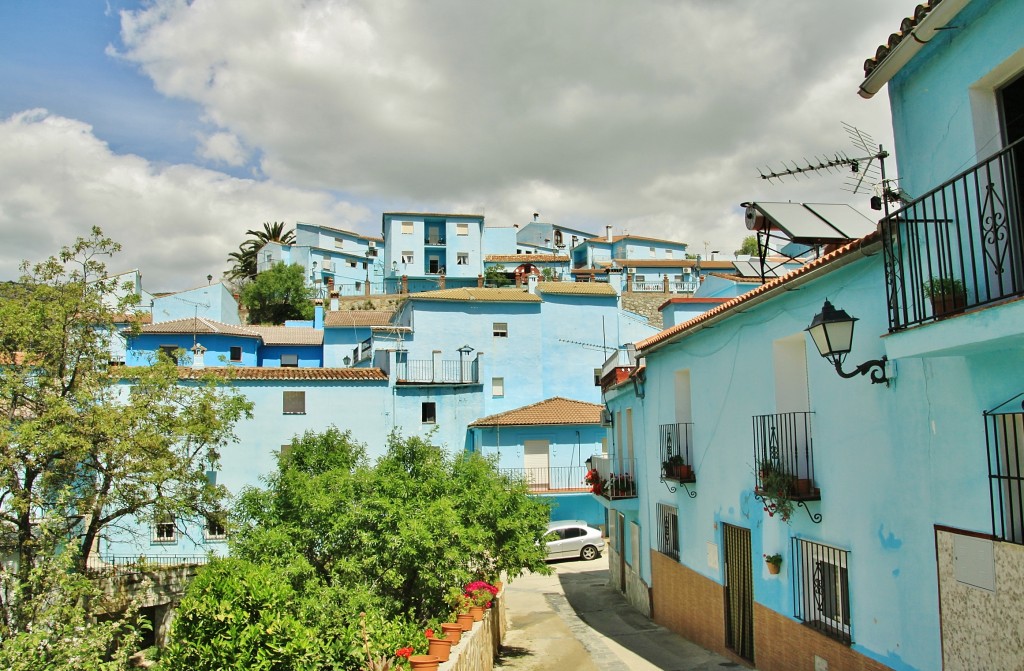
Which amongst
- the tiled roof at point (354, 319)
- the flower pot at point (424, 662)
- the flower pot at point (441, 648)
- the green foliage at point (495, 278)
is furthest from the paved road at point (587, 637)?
the green foliage at point (495, 278)

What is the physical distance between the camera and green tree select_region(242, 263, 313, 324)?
6100cm

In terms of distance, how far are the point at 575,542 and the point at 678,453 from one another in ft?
56.0

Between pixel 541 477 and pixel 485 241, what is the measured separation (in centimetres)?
4444

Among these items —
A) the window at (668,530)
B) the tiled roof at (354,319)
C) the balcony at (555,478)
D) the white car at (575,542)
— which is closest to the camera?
the window at (668,530)

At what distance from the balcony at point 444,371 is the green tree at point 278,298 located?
2808 centimetres

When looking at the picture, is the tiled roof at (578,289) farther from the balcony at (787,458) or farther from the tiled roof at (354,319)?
the balcony at (787,458)

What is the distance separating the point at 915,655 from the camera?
24.2ft

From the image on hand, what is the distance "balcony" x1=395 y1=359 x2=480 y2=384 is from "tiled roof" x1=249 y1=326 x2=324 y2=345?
16182 mm

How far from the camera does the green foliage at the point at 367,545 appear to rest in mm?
9195

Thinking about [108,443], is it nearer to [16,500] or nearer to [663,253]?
[16,500]

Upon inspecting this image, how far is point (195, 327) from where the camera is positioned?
43.4 metres

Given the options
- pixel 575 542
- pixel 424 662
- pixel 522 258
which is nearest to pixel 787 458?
pixel 424 662

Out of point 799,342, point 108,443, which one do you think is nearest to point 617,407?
point 799,342

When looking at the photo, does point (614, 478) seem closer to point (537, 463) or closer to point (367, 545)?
point (367, 545)
